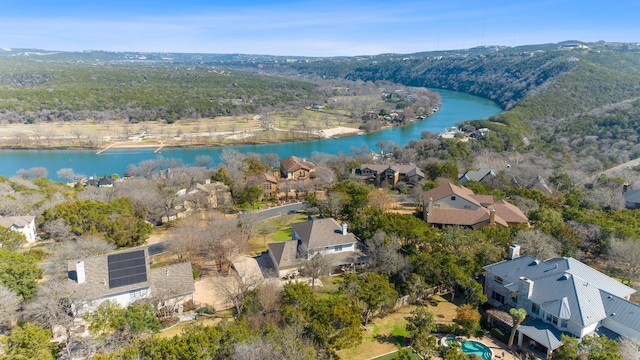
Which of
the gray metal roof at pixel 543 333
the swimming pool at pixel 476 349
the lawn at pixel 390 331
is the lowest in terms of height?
the lawn at pixel 390 331

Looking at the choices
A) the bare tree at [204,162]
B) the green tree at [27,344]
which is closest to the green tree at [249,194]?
the bare tree at [204,162]

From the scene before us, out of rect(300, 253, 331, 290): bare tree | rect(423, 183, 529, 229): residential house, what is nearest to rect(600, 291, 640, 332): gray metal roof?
rect(423, 183, 529, 229): residential house

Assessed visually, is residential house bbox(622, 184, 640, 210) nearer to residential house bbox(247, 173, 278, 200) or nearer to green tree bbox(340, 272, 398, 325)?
green tree bbox(340, 272, 398, 325)

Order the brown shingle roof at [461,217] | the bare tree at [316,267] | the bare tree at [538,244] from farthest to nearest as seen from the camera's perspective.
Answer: the brown shingle roof at [461,217] < the bare tree at [538,244] < the bare tree at [316,267]

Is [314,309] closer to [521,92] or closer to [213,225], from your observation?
[213,225]

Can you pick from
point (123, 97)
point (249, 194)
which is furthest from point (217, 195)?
point (123, 97)

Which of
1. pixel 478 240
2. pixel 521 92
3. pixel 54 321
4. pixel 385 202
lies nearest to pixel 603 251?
pixel 478 240

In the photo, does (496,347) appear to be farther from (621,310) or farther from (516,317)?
(621,310)

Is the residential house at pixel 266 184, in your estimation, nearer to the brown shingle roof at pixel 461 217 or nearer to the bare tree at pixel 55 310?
the brown shingle roof at pixel 461 217
